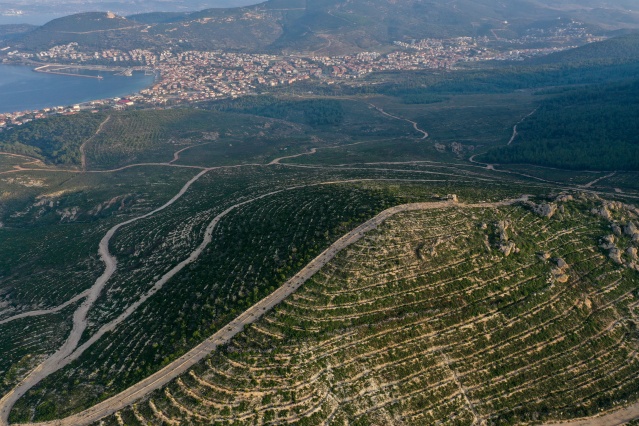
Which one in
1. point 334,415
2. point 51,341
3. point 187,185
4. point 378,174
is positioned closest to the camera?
point 334,415

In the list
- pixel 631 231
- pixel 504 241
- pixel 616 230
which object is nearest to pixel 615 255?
pixel 616 230

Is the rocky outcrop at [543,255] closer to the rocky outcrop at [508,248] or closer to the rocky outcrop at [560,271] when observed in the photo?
the rocky outcrop at [560,271]

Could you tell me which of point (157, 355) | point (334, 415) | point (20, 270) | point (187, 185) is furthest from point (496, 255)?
point (187, 185)

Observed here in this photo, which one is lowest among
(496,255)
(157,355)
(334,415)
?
(334,415)

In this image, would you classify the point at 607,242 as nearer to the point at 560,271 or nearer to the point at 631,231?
the point at 631,231

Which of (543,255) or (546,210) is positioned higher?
(546,210)

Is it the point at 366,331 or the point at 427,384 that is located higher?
the point at 366,331

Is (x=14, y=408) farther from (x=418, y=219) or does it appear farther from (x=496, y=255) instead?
(x=496, y=255)

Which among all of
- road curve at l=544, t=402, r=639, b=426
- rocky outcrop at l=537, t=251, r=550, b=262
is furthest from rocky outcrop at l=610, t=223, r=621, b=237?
road curve at l=544, t=402, r=639, b=426
